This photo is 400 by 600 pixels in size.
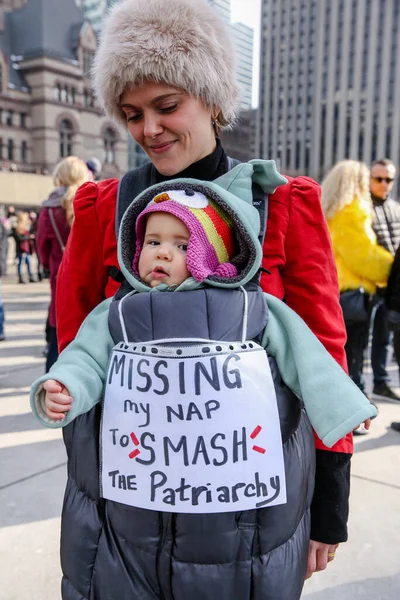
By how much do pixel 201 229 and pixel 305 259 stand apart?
12.9 inches

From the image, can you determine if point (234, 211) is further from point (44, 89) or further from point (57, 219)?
point (44, 89)

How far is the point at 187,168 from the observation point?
4.62 feet

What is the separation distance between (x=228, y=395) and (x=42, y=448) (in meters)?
2.85

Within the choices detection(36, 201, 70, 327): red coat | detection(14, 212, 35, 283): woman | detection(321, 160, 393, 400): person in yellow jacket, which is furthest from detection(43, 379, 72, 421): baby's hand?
detection(14, 212, 35, 283): woman

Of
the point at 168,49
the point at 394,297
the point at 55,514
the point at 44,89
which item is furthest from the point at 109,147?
the point at 168,49

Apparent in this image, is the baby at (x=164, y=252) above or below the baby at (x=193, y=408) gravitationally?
above

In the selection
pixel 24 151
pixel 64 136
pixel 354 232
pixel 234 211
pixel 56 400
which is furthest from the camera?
pixel 64 136

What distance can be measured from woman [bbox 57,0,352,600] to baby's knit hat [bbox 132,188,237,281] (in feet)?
0.52

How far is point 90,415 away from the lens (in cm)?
126

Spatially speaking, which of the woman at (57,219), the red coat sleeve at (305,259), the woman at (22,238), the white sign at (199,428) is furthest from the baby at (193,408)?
the woman at (22,238)

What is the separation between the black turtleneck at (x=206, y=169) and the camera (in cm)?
141

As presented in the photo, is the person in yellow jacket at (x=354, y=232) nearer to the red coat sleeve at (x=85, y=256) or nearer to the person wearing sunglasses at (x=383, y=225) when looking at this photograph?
the person wearing sunglasses at (x=383, y=225)

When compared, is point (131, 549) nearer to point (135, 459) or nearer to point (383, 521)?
point (135, 459)

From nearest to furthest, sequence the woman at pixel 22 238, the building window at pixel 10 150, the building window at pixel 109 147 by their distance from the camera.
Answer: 1. the woman at pixel 22 238
2. the building window at pixel 10 150
3. the building window at pixel 109 147
